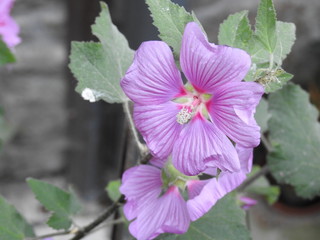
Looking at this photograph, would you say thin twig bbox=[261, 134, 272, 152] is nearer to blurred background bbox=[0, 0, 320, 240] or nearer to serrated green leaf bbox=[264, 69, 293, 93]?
serrated green leaf bbox=[264, 69, 293, 93]

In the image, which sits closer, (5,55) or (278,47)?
(278,47)

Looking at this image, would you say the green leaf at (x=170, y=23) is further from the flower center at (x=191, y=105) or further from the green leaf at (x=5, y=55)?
the green leaf at (x=5, y=55)

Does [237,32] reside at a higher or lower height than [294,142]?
higher

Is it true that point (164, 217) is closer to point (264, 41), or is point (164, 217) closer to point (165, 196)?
point (165, 196)

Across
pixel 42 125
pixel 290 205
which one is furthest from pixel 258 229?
pixel 42 125

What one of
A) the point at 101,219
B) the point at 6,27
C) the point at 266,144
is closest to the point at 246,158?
the point at 101,219

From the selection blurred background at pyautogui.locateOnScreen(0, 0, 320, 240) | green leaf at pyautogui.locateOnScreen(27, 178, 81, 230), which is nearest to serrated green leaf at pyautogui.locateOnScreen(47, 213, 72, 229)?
green leaf at pyautogui.locateOnScreen(27, 178, 81, 230)
